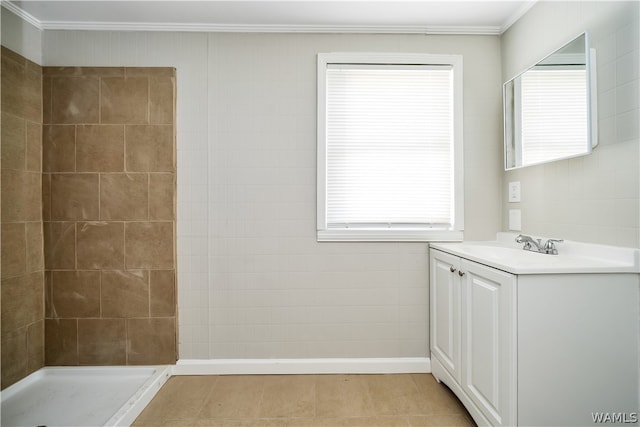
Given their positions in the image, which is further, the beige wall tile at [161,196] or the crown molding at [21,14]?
the beige wall tile at [161,196]

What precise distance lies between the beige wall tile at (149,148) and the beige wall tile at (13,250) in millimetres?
738

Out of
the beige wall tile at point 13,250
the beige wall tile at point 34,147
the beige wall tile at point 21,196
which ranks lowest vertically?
the beige wall tile at point 13,250

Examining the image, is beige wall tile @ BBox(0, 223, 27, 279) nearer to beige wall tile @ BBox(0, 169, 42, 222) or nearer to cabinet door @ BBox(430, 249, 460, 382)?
beige wall tile @ BBox(0, 169, 42, 222)

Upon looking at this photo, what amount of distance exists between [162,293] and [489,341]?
201 centimetres

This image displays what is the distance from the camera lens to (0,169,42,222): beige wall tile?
202 centimetres

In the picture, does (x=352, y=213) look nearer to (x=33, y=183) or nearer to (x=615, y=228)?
(x=615, y=228)

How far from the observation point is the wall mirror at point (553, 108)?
1604 mm

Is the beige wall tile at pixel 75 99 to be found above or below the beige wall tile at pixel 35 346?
above

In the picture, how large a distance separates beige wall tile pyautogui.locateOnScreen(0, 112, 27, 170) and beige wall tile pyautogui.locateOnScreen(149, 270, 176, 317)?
1.06 meters

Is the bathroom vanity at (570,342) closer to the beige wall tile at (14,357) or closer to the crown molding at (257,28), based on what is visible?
the crown molding at (257,28)

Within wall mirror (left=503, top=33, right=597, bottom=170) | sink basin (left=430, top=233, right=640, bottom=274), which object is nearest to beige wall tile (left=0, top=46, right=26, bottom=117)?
sink basin (left=430, top=233, right=640, bottom=274)

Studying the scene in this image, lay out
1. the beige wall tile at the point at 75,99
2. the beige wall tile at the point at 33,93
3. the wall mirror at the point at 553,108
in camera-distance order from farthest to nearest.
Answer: the beige wall tile at the point at 75,99, the beige wall tile at the point at 33,93, the wall mirror at the point at 553,108

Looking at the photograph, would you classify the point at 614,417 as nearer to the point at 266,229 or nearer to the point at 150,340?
the point at 266,229

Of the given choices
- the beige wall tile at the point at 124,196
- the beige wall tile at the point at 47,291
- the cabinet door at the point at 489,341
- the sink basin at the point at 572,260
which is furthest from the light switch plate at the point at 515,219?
the beige wall tile at the point at 47,291
